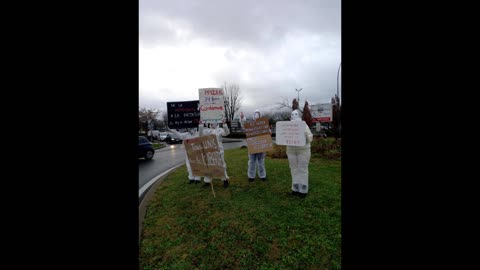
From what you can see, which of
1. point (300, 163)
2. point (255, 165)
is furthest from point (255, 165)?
point (300, 163)

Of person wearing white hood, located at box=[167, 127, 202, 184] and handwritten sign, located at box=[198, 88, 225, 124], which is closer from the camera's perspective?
handwritten sign, located at box=[198, 88, 225, 124]

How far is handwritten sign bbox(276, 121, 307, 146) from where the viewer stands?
395 cm

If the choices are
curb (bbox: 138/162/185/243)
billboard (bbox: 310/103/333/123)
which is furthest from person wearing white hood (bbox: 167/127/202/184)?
billboard (bbox: 310/103/333/123)

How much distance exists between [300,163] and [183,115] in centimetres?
358

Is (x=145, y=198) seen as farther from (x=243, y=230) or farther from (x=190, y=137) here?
(x=243, y=230)

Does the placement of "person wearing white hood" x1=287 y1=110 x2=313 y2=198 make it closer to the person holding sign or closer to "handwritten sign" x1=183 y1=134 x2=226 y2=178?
the person holding sign

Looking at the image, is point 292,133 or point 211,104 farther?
point 211,104

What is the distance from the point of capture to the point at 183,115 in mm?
5770

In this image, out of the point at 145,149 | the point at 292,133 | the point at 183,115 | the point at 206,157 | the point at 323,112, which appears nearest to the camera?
the point at 292,133

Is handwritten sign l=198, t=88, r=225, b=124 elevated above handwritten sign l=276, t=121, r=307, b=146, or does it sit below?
above

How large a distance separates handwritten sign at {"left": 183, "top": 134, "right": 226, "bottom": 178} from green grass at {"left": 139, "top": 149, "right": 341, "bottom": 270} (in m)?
0.54

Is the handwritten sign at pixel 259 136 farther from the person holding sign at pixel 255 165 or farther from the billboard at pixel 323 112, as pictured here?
the billboard at pixel 323 112
